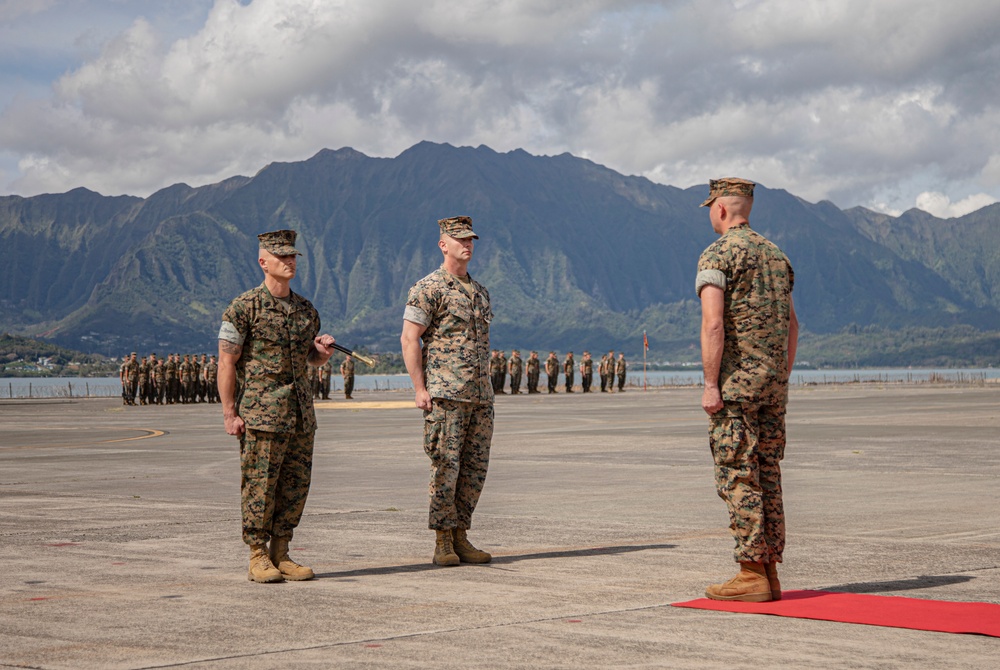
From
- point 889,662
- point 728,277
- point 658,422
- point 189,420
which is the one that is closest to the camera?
point 889,662

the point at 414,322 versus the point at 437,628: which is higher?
the point at 414,322

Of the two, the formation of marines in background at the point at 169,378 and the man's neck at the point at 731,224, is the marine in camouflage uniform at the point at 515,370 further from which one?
the man's neck at the point at 731,224

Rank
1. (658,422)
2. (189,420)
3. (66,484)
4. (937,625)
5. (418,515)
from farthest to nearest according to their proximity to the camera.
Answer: (189,420) → (658,422) → (66,484) → (418,515) → (937,625)

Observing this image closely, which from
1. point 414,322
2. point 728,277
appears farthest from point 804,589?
point 414,322

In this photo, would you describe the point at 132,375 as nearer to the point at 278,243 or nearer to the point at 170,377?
the point at 170,377

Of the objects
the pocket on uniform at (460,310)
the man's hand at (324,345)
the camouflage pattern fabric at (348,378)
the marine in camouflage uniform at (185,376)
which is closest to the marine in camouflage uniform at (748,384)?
the pocket on uniform at (460,310)

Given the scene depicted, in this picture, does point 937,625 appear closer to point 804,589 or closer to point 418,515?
point 804,589

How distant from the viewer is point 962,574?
907cm

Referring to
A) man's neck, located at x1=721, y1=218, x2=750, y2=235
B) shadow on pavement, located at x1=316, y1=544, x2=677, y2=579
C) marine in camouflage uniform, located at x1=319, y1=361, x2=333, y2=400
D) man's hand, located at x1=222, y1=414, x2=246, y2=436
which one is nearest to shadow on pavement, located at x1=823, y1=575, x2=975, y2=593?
shadow on pavement, located at x1=316, y1=544, x2=677, y2=579

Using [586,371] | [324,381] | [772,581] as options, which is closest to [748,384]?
[772,581]

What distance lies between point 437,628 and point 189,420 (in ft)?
112

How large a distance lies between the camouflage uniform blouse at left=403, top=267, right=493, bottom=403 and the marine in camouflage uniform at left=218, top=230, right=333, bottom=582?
83 cm

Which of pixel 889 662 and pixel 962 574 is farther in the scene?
pixel 962 574

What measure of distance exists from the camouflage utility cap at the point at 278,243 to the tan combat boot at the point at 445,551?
6.95 ft
